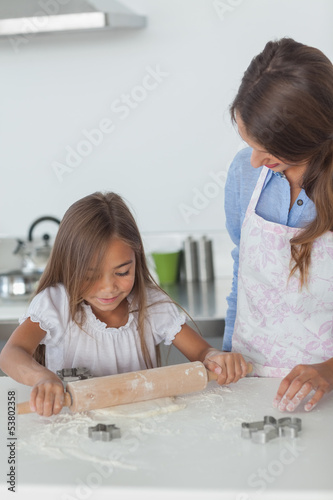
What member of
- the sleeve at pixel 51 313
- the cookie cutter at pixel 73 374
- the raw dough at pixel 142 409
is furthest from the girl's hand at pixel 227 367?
the sleeve at pixel 51 313

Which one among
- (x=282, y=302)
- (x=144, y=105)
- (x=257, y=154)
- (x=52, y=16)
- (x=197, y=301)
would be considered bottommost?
(x=197, y=301)

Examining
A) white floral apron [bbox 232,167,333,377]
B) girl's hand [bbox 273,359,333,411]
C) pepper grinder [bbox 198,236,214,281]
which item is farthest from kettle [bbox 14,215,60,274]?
girl's hand [bbox 273,359,333,411]

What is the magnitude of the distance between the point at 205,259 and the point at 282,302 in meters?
1.48

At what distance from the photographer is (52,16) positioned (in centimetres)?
248

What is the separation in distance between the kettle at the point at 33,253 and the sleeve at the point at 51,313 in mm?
1222

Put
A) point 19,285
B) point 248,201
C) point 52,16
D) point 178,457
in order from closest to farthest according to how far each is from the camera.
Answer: point 178,457
point 248,201
point 52,16
point 19,285

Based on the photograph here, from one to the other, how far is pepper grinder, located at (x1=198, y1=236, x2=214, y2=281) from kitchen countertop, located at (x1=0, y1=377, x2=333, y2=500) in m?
1.69

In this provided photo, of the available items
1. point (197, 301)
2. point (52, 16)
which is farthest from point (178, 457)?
point (52, 16)

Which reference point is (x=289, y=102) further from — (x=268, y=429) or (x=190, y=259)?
(x=190, y=259)

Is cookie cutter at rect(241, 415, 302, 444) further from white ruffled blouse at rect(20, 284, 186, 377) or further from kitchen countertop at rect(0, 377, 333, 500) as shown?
white ruffled blouse at rect(20, 284, 186, 377)

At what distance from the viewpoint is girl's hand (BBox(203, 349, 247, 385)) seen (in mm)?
1287

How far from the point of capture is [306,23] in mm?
2701

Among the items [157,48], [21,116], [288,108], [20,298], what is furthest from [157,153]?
[288,108]

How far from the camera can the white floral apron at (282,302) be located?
1.40 m
